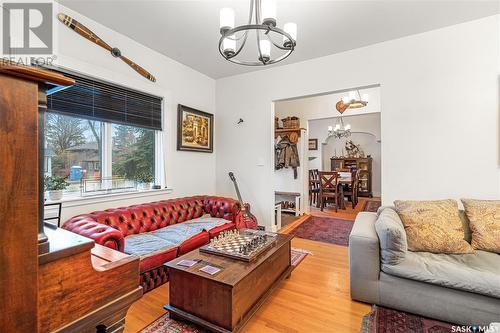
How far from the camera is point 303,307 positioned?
1922 mm

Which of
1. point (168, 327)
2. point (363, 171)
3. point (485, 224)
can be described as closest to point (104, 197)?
point (168, 327)

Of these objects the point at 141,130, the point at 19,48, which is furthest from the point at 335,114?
the point at 19,48

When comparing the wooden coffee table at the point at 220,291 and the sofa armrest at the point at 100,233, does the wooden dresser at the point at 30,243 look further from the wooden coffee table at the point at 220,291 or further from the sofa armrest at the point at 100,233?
the sofa armrest at the point at 100,233

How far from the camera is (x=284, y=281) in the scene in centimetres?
235

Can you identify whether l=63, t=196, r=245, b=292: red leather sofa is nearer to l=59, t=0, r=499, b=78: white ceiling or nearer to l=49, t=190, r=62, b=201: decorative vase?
l=49, t=190, r=62, b=201: decorative vase

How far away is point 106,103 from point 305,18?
242cm

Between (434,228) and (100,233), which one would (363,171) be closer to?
(434,228)

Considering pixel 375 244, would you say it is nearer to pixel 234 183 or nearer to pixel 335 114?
pixel 234 183

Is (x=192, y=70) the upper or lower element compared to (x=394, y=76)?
upper

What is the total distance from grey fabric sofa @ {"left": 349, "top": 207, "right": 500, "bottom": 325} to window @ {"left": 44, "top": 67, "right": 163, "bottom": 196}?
8.99 ft

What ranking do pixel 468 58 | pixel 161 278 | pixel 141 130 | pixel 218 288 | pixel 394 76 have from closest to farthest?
pixel 218 288, pixel 161 278, pixel 468 58, pixel 394 76, pixel 141 130

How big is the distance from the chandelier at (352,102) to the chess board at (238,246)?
3.51m

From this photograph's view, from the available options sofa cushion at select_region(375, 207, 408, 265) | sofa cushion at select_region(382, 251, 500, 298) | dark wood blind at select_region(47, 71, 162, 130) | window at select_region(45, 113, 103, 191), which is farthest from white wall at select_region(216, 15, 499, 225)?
window at select_region(45, 113, 103, 191)

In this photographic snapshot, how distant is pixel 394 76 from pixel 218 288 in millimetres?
3120
